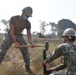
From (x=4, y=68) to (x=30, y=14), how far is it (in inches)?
67.8

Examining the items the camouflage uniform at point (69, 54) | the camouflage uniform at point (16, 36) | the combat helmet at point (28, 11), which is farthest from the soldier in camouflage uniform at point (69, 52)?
the camouflage uniform at point (16, 36)

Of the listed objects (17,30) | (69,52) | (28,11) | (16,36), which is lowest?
(16,36)

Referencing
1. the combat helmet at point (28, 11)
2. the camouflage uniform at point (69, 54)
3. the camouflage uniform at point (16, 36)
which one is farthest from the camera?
the camouflage uniform at point (16, 36)

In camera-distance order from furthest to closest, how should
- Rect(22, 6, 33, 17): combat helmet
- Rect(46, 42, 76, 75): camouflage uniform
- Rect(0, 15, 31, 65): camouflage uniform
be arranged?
Rect(0, 15, 31, 65): camouflage uniform, Rect(22, 6, 33, 17): combat helmet, Rect(46, 42, 76, 75): camouflage uniform

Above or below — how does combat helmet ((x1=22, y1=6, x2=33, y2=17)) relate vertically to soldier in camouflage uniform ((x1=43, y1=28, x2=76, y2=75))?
above

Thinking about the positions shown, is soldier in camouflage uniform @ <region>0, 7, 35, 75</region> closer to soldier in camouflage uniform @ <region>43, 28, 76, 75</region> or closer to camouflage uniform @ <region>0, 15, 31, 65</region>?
camouflage uniform @ <region>0, 15, 31, 65</region>

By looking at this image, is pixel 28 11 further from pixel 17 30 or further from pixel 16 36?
pixel 16 36

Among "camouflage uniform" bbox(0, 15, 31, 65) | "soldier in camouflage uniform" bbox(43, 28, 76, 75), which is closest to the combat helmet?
"camouflage uniform" bbox(0, 15, 31, 65)

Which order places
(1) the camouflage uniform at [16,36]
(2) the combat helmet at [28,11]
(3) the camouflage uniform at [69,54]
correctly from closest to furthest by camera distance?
(3) the camouflage uniform at [69,54], (2) the combat helmet at [28,11], (1) the camouflage uniform at [16,36]

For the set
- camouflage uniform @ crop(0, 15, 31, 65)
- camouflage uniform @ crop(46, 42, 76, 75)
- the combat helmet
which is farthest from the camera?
camouflage uniform @ crop(0, 15, 31, 65)

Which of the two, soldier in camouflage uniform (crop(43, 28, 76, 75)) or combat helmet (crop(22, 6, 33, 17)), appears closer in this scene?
soldier in camouflage uniform (crop(43, 28, 76, 75))

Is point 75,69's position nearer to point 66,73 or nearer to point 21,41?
point 66,73

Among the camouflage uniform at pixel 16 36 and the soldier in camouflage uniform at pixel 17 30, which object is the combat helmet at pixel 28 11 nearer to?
the soldier in camouflage uniform at pixel 17 30

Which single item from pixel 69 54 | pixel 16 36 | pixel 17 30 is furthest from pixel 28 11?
pixel 69 54
